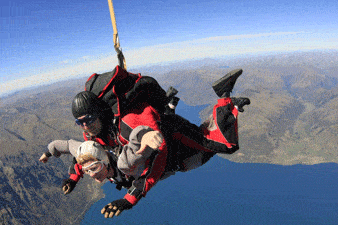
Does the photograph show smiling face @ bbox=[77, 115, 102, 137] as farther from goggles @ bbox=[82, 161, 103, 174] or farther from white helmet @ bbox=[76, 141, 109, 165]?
goggles @ bbox=[82, 161, 103, 174]

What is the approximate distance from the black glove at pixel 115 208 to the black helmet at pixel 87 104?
3.81 feet

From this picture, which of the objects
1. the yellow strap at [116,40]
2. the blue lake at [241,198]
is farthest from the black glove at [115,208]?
the blue lake at [241,198]

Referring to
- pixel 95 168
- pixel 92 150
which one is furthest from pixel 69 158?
pixel 92 150

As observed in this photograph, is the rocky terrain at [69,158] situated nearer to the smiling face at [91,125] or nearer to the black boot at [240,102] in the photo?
the smiling face at [91,125]

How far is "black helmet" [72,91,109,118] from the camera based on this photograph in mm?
2514

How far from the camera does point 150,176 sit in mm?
2533

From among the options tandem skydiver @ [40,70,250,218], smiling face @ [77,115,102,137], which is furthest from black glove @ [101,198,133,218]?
smiling face @ [77,115,102,137]

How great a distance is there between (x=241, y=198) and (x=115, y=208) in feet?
304

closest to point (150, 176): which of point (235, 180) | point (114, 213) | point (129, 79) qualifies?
point (114, 213)

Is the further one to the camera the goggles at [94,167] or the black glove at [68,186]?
the black glove at [68,186]

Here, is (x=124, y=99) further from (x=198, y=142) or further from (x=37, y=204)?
(x=37, y=204)

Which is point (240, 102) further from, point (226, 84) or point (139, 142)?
point (139, 142)

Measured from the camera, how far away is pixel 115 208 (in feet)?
7.31

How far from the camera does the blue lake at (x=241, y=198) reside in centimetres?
7412
